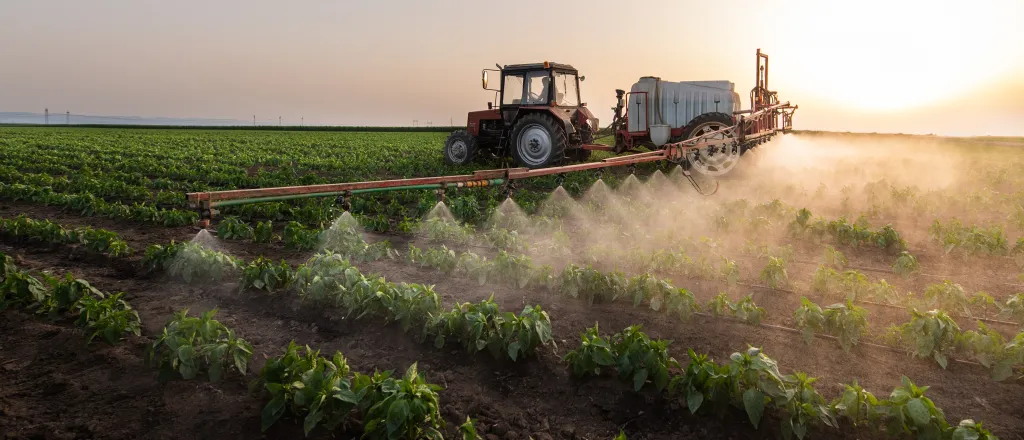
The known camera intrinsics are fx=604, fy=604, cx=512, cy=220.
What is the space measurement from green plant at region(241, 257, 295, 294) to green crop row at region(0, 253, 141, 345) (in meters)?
1.05

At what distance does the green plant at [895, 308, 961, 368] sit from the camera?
4.43m

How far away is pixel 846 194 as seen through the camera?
1278cm

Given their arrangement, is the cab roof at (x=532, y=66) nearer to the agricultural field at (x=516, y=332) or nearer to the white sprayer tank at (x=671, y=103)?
the white sprayer tank at (x=671, y=103)

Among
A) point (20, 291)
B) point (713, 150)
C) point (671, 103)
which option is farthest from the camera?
point (671, 103)

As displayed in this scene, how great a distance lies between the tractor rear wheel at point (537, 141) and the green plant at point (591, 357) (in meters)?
10.4

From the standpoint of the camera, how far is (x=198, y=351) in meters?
4.30

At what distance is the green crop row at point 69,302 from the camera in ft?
15.9

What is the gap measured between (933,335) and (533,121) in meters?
11.0

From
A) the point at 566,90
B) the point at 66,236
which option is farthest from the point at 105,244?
the point at 566,90

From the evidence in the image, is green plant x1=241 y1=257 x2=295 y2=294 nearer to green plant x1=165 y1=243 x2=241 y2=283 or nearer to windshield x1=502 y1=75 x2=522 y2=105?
green plant x1=165 y1=243 x2=241 y2=283

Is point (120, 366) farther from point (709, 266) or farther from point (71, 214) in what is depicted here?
point (71, 214)

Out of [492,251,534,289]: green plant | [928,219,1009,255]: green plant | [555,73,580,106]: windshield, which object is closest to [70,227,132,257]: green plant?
[492,251,534,289]: green plant

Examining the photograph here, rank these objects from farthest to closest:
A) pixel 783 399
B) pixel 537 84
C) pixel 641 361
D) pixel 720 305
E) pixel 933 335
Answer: pixel 537 84, pixel 720 305, pixel 933 335, pixel 641 361, pixel 783 399

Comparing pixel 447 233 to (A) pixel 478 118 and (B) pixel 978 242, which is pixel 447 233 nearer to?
(B) pixel 978 242
